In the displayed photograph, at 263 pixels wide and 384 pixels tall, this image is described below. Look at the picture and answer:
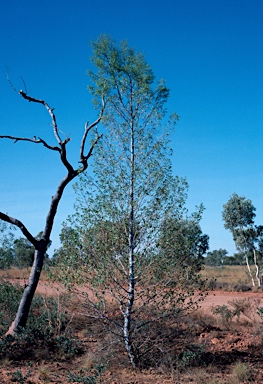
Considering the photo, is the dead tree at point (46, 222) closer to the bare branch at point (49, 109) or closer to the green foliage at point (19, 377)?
the bare branch at point (49, 109)

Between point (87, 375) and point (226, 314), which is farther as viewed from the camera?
point (226, 314)

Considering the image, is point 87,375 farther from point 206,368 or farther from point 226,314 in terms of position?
point 226,314

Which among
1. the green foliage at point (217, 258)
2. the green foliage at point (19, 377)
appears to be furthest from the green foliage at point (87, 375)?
the green foliage at point (217, 258)

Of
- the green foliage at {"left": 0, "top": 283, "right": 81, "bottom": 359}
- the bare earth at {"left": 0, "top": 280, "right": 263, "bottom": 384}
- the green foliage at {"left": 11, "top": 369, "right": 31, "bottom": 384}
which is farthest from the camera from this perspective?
the green foliage at {"left": 0, "top": 283, "right": 81, "bottom": 359}

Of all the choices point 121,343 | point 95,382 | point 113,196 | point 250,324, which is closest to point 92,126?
point 113,196

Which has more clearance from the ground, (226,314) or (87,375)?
(226,314)

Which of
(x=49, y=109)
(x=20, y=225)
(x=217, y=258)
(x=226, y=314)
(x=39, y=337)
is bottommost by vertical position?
(x=39, y=337)

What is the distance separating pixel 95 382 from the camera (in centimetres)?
758

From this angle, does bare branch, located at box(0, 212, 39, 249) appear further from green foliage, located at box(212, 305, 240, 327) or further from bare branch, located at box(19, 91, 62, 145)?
green foliage, located at box(212, 305, 240, 327)

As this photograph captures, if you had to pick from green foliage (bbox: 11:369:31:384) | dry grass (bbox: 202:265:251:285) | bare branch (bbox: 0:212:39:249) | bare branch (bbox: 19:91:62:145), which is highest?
bare branch (bbox: 19:91:62:145)

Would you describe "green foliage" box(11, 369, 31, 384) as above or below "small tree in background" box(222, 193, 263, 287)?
below

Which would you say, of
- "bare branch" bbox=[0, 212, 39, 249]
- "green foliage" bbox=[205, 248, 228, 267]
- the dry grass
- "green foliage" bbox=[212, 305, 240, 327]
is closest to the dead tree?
"bare branch" bbox=[0, 212, 39, 249]

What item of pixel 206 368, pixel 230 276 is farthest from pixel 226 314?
pixel 230 276

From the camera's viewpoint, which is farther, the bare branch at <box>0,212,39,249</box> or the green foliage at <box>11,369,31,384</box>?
the bare branch at <box>0,212,39,249</box>
